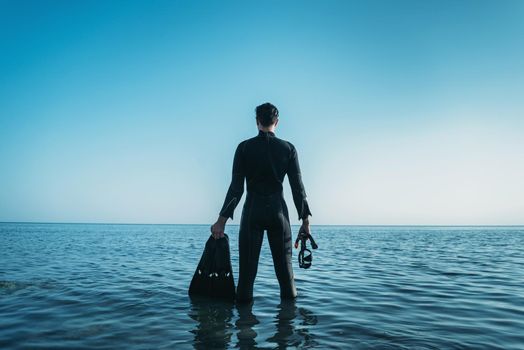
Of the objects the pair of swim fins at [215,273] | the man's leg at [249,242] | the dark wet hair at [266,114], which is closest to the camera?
the man's leg at [249,242]

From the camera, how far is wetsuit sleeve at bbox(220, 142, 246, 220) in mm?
5152

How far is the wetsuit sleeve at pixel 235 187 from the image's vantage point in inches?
203

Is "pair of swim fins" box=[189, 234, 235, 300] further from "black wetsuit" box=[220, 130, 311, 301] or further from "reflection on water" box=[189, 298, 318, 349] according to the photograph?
"black wetsuit" box=[220, 130, 311, 301]

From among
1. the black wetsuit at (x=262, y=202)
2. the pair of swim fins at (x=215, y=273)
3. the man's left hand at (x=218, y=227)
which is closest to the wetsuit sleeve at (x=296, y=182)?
the black wetsuit at (x=262, y=202)

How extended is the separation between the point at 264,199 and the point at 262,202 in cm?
6

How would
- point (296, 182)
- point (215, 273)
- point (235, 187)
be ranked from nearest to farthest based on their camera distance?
point (235, 187) → point (296, 182) → point (215, 273)

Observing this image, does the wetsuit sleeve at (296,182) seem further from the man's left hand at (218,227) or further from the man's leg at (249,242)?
the man's left hand at (218,227)

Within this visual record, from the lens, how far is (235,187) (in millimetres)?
5199

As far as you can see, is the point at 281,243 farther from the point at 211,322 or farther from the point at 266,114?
the point at 266,114

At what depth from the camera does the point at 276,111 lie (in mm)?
5340

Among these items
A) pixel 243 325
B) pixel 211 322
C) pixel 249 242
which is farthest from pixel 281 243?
pixel 211 322

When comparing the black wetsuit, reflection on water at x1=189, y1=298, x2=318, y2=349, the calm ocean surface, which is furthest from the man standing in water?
the calm ocean surface

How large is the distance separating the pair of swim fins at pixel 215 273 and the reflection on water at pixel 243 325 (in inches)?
6.5

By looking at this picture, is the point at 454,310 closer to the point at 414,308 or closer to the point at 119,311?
the point at 414,308
